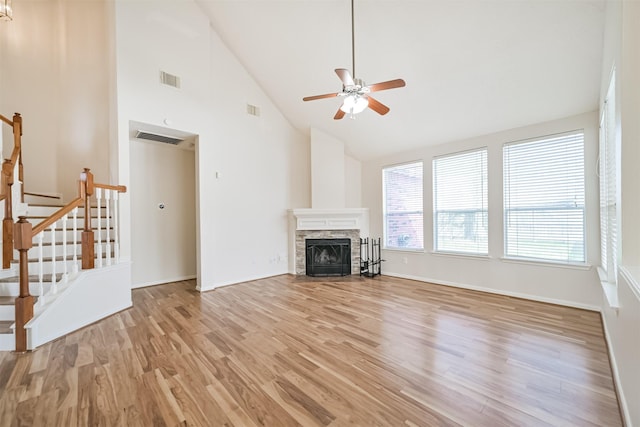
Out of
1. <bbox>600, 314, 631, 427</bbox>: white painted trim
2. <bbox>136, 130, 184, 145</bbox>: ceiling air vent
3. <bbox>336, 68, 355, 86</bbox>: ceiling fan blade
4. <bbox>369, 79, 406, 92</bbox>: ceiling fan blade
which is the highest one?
<bbox>136, 130, 184, 145</bbox>: ceiling air vent

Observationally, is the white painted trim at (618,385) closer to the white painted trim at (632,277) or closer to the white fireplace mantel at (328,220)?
the white painted trim at (632,277)

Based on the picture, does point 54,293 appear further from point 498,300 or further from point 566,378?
point 498,300

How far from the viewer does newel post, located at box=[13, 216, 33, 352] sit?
250 centimetres

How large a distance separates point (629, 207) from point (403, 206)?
12.8 feet

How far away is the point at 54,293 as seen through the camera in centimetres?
287

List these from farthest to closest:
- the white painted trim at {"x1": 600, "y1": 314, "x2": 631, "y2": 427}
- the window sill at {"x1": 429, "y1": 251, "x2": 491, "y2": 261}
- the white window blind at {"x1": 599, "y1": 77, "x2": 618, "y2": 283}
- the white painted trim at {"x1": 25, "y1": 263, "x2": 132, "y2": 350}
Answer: the window sill at {"x1": 429, "y1": 251, "x2": 491, "y2": 261}
the white painted trim at {"x1": 25, "y1": 263, "x2": 132, "y2": 350}
the white window blind at {"x1": 599, "y1": 77, "x2": 618, "y2": 283}
the white painted trim at {"x1": 600, "y1": 314, "x2": 631, "y2": 427}

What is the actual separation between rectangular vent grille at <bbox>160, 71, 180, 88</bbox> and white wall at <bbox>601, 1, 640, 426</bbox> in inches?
196

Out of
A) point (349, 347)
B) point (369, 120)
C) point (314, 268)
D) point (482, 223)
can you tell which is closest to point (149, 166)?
point (314, 268)

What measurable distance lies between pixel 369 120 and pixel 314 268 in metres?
3.14

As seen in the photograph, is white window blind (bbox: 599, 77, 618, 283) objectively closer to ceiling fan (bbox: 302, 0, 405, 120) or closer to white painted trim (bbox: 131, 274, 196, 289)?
ceiling fan (bbox: 302, 0, 405, 120)

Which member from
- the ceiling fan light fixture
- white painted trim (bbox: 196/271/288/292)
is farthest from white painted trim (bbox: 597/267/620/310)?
white painted trim (bbox: 196/271/288/292)

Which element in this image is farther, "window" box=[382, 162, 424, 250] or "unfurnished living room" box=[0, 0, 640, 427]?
"window" box=[382, 162, 424, 250]

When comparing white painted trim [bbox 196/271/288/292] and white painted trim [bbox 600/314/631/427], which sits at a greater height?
white painted trim [bbox 600/314/631/427]

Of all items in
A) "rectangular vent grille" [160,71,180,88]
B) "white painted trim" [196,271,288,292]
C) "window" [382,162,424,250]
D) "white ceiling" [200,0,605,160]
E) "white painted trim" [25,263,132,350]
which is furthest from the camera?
"window" [382,162,424,250]
